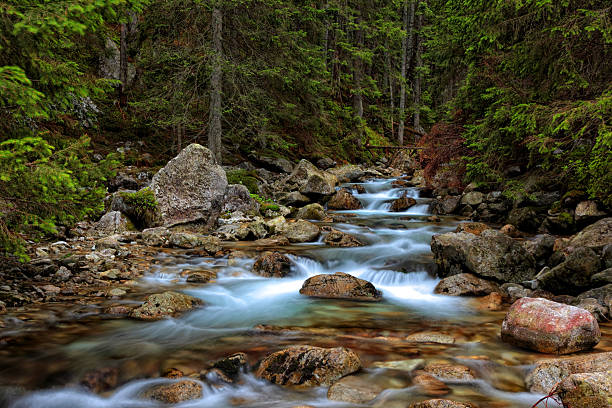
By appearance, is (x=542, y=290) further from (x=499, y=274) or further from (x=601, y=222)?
(x=601, y=222)

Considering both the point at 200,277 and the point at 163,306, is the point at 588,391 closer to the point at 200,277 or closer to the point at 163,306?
the point at 163,306

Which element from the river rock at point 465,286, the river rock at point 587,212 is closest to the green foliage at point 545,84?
the river rock at point 587,212

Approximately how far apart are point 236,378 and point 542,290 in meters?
5.09

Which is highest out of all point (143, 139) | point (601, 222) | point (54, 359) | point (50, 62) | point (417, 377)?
point (143, 139)

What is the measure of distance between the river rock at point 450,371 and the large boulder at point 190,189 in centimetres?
851

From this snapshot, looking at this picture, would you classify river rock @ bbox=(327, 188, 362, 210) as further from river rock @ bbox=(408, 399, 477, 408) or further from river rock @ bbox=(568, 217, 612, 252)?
river rock @ bbox=(408, 399, 477, 408)

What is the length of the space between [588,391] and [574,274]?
383 cm

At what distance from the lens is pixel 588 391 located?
8.87ft

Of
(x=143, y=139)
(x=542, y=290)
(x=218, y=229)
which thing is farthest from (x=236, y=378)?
(x=143, y=139)

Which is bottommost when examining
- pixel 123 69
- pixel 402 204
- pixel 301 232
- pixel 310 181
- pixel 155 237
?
pixel 301 232

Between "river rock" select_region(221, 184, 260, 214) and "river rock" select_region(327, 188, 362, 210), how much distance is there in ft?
14.0

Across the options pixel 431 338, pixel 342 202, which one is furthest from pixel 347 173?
pixel 431 338

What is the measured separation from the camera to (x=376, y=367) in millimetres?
3898

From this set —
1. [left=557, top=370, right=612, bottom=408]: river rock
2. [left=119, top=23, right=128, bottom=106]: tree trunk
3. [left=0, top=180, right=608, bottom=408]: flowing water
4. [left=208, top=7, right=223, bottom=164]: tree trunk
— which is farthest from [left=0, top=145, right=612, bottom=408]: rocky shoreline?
[left=119, top=23, right=128, bottom=106]: tree trunk
